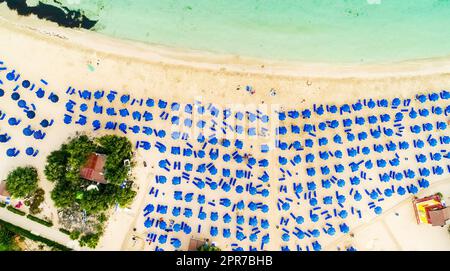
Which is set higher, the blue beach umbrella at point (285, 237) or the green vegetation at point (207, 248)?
the blue beach umbrella at point (285, 237)

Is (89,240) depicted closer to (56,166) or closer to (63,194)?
(63,194)

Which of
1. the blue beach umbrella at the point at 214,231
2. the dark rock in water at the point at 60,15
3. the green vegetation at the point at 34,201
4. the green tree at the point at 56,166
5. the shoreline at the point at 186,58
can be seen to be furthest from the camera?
the dark rock in water at the point at 60,15

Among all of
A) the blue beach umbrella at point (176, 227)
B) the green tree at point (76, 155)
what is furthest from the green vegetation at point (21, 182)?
the blue beach umbrella at point (176, 227)

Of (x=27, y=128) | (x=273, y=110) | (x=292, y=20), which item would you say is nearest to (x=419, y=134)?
(x=273, y=110)

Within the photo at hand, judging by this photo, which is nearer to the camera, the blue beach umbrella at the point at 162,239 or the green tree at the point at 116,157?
the green tree at the point at 116,157

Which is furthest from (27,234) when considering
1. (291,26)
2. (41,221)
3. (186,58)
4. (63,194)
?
(291,26)

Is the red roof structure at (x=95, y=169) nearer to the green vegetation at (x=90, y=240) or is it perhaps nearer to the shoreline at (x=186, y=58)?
the green vegetation at (x=90, y=240)

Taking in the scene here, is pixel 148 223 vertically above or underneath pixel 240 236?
above

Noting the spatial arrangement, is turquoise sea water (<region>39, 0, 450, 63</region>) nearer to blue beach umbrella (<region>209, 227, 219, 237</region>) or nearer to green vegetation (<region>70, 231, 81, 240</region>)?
blue beach umbrella (<region>209, 227, 219, 237</region>)
